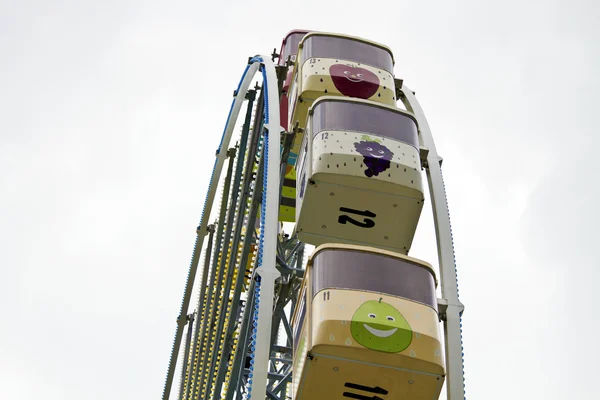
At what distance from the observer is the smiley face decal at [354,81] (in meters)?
13.5

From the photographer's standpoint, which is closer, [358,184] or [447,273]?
[447,273]

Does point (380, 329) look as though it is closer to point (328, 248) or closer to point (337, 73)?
point (328, 248)

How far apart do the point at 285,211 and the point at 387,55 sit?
2.91 m

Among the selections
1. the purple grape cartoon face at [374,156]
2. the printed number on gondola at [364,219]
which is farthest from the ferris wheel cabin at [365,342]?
the purple grape cartoon face at [374,156]

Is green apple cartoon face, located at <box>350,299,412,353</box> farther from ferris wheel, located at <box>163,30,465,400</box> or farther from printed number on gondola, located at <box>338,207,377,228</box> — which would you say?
printed number on gondola, located at <box>338,207,377,228</box>

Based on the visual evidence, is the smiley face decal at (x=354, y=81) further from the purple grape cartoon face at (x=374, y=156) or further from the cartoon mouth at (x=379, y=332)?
the cartoon mouth at (x=379, y=332)

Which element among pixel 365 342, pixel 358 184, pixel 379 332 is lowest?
pixel 365 342

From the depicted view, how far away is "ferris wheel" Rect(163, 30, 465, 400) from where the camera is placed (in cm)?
936

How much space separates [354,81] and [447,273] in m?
3.80

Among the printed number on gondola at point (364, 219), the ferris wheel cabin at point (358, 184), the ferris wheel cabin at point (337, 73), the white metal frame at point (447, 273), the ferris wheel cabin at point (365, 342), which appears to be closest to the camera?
the ferris wheel cabin at point (365, 342)

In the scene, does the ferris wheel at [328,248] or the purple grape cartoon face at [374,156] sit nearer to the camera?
the ferris wheel at [328,248]

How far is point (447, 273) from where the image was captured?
10.8m

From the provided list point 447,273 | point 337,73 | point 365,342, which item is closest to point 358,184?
point 447,273

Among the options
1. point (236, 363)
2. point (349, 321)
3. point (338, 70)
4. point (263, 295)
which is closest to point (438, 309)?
point (349, 321)
